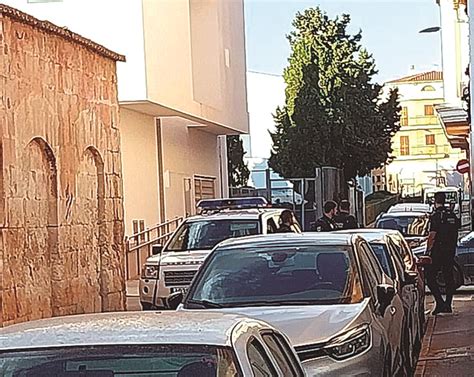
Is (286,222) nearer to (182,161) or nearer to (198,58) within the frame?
(182,161)

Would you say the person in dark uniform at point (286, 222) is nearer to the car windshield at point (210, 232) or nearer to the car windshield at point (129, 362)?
the car windshield at point (210, 232)

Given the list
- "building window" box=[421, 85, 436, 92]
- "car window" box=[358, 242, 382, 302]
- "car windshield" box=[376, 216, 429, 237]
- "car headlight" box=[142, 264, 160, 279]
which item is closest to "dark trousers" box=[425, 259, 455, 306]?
"car headlight" box=[142, 264, 160, 279]

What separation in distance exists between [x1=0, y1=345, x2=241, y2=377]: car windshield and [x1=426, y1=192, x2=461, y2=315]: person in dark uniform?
1246 centimetres

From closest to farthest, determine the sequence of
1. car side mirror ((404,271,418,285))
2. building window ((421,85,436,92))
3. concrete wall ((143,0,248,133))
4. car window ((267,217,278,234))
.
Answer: car side mirror ((404,271,418,285)), car window ((267,217,278,234)), concrete wall ((143,0,248,133)), building window ((421,85,436,92))

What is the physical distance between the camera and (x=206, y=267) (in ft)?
32.5

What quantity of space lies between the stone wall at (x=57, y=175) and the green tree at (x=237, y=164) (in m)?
32.3

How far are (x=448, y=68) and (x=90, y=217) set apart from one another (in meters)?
25.7

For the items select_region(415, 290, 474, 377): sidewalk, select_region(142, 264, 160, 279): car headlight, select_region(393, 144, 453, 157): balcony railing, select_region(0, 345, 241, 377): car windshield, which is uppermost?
select_region(393, 144, 453, 157): balcony railing

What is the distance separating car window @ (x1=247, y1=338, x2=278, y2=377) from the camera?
4.82m

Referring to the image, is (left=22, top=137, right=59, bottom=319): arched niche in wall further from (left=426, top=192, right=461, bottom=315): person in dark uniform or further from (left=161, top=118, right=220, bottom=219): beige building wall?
(left=161, top=118, right=220, bottom=219): beige building wall

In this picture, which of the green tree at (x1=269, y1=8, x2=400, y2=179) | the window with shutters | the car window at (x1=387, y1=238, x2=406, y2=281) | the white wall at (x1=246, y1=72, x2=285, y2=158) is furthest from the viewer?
the white wall at (x1=246, y1=72, x2=285, y2=158)

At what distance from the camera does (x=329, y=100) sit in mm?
45000

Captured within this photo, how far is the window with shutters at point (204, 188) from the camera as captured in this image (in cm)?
3400

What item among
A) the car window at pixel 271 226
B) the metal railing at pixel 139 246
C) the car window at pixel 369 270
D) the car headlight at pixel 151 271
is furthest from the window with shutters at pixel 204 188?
the car window at pixel 369 270
